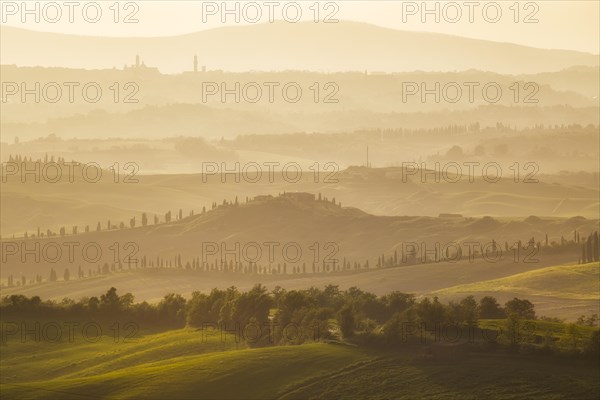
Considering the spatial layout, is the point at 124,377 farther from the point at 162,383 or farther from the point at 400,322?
the point at 400,322

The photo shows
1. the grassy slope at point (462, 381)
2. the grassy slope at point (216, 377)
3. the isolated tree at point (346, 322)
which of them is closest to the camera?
the grassy slope at point (462, 381)

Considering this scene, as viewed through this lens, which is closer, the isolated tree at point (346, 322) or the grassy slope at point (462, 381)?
the grassy slope at point (462, 381)

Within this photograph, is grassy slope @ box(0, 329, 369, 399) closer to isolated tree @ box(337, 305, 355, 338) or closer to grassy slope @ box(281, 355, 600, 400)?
grassy slope @ box(281, 355, 600, 400)

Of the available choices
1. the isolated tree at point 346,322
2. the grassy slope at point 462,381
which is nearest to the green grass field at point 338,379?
the grassy slope at point 462,381

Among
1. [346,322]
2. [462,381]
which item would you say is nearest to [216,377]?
[346,322]

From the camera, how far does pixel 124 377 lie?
576 feet

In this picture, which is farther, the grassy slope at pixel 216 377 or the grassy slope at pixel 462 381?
the grassy slope at pixel 216 377

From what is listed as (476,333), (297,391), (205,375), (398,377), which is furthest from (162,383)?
(476,333)

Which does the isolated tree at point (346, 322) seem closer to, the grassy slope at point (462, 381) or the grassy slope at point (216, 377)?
the grassy slope at point (216, 377)

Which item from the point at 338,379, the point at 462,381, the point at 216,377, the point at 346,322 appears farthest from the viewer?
the point at 346,322

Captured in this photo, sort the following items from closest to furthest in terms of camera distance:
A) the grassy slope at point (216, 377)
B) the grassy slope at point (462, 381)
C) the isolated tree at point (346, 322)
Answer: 1. the grassy slope at point (462, 381)
2. the grassy slope at point (216, 377)
3. the isolated tree at point (346, 322)

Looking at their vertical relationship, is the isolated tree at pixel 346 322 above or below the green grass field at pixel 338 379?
above

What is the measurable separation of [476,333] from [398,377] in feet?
57.4

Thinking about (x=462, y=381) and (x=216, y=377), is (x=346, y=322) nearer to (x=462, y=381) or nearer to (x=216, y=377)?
(x=216, y=377)
